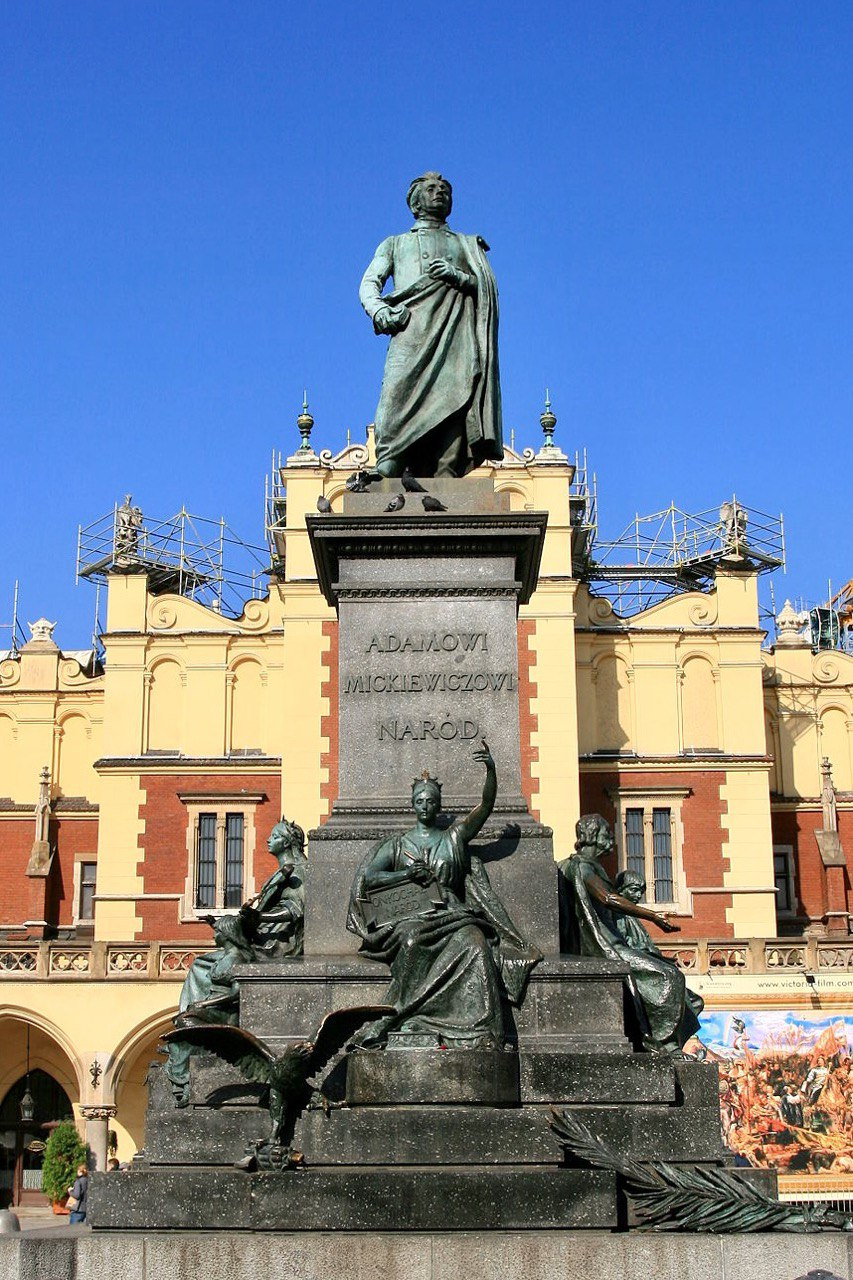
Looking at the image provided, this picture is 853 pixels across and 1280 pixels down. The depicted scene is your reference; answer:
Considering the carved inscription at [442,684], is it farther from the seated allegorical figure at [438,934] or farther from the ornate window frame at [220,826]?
the ornate window frame at [220,826]

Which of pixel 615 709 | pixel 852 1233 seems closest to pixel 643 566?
pixel 615 709

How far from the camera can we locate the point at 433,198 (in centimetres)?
1210

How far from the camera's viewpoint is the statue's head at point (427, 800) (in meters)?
9.81

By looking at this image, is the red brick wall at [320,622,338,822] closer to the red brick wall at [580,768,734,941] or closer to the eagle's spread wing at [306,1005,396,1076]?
the red brick wall at [580,768,734,941]

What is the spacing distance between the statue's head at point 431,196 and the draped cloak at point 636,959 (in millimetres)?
4772

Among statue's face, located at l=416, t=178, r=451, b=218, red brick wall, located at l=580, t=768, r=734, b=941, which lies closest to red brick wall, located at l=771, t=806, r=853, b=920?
red brick wall, located at l=580, t=768, r=734, b=941

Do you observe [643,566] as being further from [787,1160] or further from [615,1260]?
[615,1260]

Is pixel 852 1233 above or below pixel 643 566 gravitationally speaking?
below

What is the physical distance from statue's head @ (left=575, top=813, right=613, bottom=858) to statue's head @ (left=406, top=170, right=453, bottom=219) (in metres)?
4.49

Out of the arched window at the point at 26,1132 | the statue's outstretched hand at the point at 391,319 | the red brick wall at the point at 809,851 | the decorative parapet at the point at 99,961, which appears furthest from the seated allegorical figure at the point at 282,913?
the red brick wall at the point at 809,851

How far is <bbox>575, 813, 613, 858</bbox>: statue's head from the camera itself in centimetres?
1071

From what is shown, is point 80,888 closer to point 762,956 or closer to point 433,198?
point 762,956

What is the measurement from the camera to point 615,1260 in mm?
7625

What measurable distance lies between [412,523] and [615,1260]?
4.91 metres
